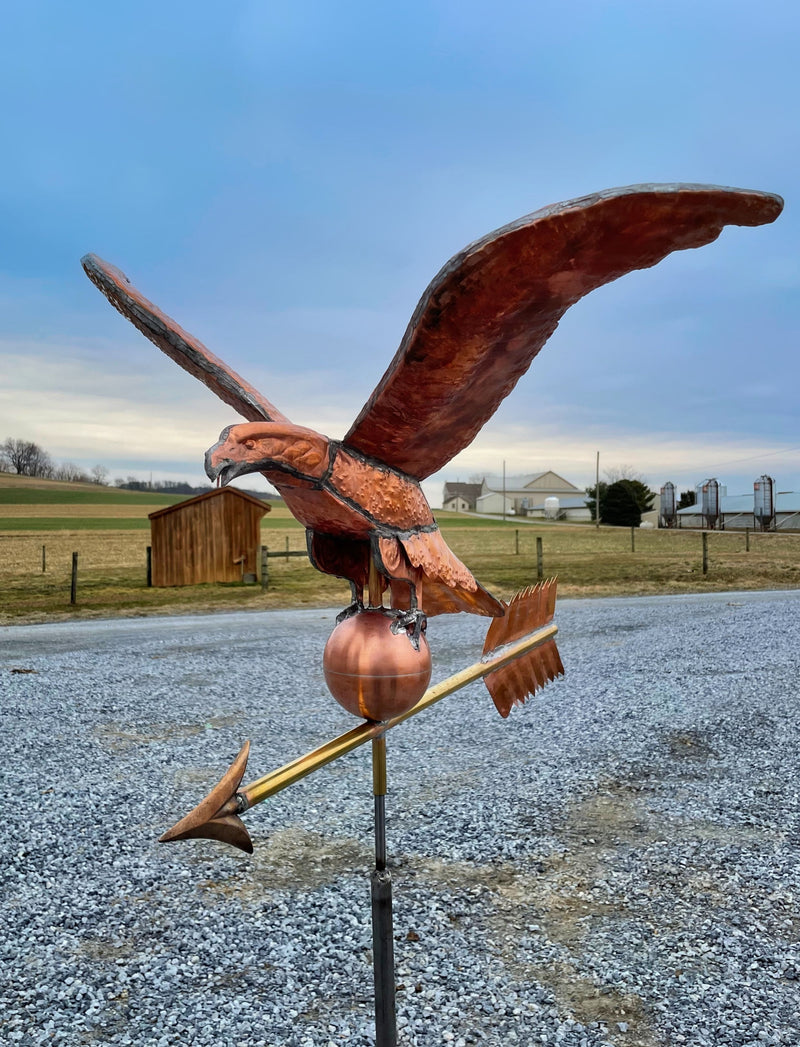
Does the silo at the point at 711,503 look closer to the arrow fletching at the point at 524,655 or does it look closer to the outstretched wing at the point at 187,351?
the arrow fletching at the point at 524,655

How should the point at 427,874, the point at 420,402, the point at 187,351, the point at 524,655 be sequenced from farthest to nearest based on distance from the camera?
1. the point at 427,874
2. the point at 524,655
3. the point at 187,351
4. the point at 420,402

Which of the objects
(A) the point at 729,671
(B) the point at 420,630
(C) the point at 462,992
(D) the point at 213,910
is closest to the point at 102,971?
(D) the point at 213,910

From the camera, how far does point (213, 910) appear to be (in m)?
3.39

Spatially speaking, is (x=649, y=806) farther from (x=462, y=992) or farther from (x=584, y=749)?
(x=462, y=992)

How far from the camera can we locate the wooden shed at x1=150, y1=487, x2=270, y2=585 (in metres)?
14.6

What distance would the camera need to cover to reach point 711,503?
39.9 metres

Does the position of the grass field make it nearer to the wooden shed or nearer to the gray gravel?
the wooden shed

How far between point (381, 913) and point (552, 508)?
56366mm

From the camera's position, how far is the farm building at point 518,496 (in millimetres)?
61344

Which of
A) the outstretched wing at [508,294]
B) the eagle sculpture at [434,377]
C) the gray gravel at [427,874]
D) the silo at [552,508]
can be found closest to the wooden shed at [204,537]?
the gray gravel at [427,874]

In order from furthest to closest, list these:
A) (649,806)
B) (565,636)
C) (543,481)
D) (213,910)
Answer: (543,481), (565,636), (649,806), (213,910)

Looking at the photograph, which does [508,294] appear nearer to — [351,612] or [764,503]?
[351,612]

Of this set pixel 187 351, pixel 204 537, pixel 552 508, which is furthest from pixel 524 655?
pixel 552 508

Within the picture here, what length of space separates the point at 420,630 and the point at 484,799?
329cm
